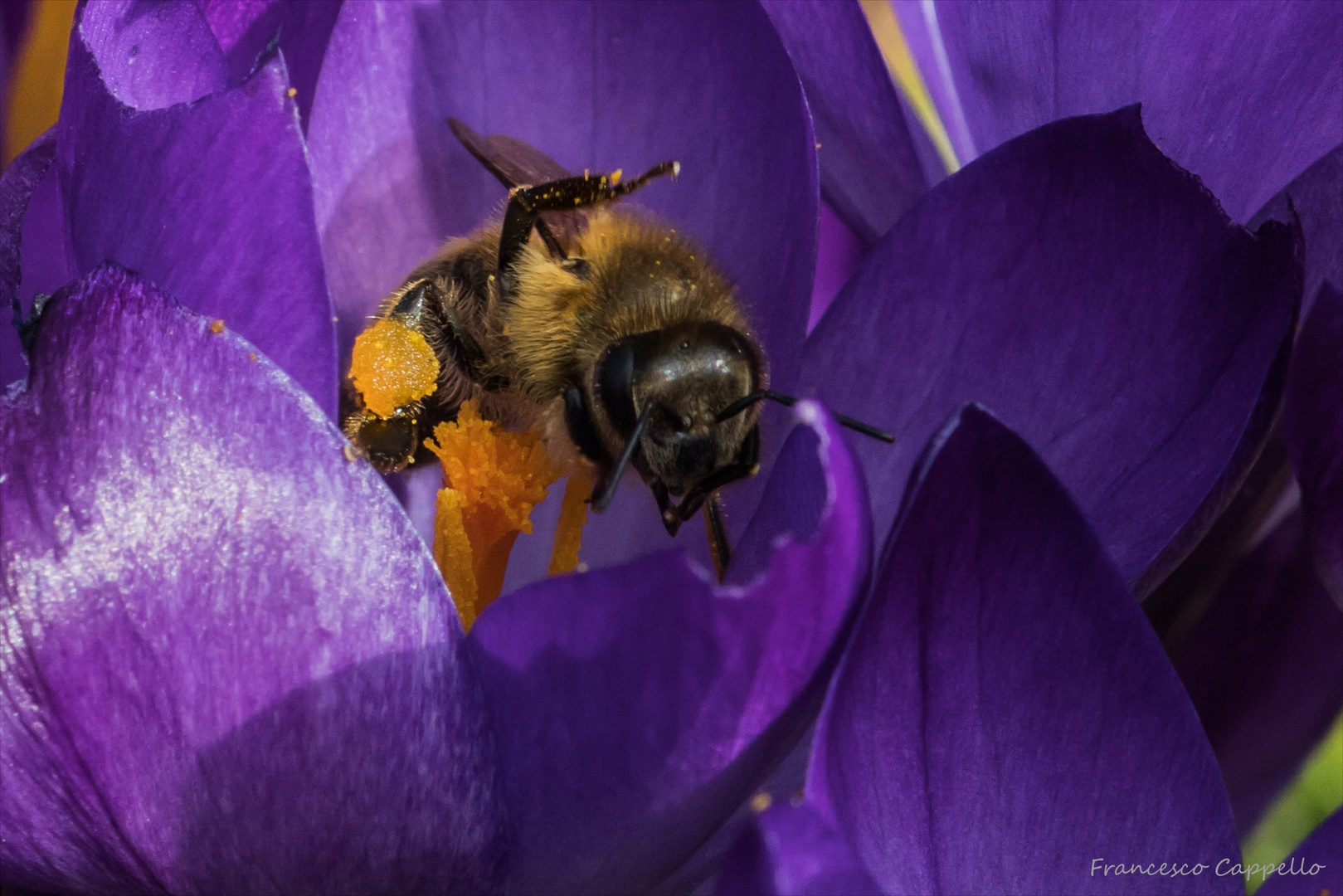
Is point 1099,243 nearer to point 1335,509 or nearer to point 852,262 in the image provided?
point 1335,509

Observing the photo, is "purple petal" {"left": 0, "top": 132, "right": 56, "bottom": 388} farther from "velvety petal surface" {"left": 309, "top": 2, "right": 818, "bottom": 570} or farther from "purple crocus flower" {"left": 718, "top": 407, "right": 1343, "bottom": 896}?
"purple crocus flower" {"left": 718, "top": 407, "right": 1343, "bottom": 896}

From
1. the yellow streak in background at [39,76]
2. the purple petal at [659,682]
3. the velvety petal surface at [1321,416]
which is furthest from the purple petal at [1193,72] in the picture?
the yellow streak in background at [39,76]

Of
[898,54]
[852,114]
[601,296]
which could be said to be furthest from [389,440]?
[898,54]

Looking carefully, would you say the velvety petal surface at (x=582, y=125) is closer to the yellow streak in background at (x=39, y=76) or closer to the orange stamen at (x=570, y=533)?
the orange stamen at (x=570, y=533)

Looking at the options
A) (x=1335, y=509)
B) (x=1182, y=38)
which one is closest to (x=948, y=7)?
(x=1182, y=38)

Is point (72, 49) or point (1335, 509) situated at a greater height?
point (72, 49)

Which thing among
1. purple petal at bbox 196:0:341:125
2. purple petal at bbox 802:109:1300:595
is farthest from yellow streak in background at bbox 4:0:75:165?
purple petal at bbox 802:109:1300:595
